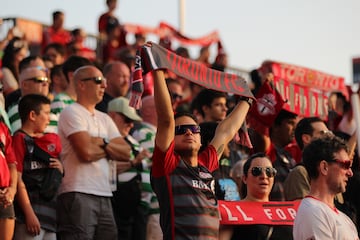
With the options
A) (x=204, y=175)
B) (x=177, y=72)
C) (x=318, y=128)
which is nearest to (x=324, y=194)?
(x=204, y=175)

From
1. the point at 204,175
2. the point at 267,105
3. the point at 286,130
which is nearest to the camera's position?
the point at 204,175

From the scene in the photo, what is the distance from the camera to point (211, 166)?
7516 mm

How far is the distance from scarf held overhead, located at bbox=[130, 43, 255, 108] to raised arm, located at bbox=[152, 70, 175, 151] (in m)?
0.15

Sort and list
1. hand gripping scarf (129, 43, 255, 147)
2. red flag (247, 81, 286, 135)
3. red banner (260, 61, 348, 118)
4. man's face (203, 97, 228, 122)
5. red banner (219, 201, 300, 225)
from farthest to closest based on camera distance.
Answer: man's face (203, 97, 228, 122), red banner (260, 61, 348, 118), red flag (247, 81, 286, 135), red banner (219, 201, 300, 225), hand gripping scarf (129, 43, 255, 147)

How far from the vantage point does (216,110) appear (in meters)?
10.6

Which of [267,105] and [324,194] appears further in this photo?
[267,105]

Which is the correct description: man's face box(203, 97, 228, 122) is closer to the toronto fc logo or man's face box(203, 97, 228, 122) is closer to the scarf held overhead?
the toronto fc logo

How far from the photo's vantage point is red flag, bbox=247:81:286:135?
969cm

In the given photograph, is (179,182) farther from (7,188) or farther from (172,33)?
(172,33)

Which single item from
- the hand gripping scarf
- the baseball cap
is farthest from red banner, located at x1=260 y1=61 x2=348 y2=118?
the hand gripping scarf

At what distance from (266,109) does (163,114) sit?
3123 mm

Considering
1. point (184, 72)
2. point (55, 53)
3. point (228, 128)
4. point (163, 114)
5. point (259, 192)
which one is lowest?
point (259, 192)

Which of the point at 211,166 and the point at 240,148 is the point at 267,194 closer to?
the point at 211,166

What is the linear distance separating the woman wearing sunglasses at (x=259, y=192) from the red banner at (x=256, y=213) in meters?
0.06
